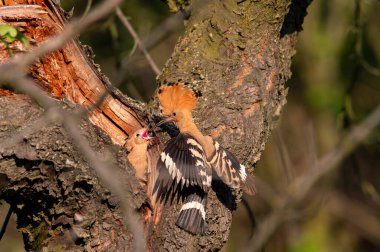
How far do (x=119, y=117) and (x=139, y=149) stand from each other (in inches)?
7.4

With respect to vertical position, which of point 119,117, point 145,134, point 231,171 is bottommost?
point 231,171

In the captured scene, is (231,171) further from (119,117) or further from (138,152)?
(119,117)

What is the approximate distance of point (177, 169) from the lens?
3566 mm

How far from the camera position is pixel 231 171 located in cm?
347

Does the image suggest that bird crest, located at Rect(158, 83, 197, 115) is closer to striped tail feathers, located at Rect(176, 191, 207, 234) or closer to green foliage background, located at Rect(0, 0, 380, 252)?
striped tail feathers, located at Rect(176, 191, 207, 234)

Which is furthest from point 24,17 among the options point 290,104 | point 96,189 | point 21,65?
point 290,104

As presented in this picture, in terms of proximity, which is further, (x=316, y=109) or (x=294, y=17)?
(x=316, y=109)

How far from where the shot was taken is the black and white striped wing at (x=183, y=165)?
352 cm

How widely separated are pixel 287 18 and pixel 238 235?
4.21 meters

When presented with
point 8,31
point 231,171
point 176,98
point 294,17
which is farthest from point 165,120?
point 8,31

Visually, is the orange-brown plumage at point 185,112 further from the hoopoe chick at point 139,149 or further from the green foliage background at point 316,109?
the green foliage background at point 316,109

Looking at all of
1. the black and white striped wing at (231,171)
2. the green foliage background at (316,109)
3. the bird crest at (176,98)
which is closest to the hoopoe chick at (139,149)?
the bird crest at (176,98)

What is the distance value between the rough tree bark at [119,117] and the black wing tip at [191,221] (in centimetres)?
4

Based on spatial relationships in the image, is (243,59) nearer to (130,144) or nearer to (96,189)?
(130,144)
